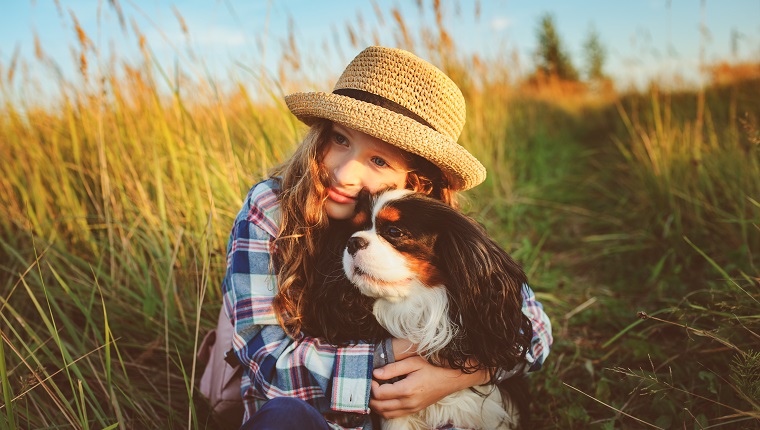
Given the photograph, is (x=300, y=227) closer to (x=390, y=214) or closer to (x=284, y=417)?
(x=390, y=214)

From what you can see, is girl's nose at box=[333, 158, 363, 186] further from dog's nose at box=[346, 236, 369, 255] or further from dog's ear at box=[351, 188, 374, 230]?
dog's nose at box=[346, 236, 369, 255]

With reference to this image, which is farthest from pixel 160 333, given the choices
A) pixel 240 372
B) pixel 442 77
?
pixel 442 77

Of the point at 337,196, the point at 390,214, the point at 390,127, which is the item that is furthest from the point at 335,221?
the point at 390,127

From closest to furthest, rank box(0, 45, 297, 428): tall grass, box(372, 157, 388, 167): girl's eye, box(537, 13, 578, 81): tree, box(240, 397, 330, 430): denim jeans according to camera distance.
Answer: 1. box(240, 397, 330, 430): denim jeans
2. box(372, 157, 388, 167): girl's eye
3. box(0, 45, 297, 428): tall grass
4. box(537, 13, 578, 81): tree

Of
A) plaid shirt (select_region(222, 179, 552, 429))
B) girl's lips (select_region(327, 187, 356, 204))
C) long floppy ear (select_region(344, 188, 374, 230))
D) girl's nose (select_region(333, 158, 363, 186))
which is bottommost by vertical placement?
plaid shirt (select_region(222, 179, 552, 429))

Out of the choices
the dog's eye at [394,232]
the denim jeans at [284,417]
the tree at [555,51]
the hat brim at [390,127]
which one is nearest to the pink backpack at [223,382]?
the denim jeans at [284,417]

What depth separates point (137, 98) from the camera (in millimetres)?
3053

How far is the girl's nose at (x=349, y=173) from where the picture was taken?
1.71 meters

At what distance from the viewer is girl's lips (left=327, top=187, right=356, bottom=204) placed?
1.76m


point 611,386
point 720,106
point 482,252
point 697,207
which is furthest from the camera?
point 720,106

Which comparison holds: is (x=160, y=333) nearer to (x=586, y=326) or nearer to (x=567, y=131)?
(x=586, y=326)

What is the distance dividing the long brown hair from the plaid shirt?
44 mm

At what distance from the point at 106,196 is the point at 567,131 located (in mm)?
6937

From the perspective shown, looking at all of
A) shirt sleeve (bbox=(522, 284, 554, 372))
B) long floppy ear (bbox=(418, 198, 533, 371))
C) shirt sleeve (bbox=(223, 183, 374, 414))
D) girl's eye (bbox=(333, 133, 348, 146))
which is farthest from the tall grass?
shirt sleeve (bbox=(522, 284, 554, 372))
